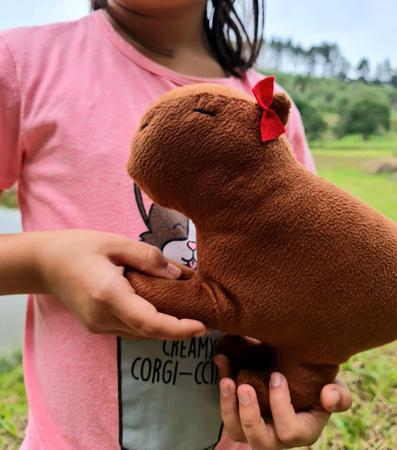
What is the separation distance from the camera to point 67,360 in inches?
18.2

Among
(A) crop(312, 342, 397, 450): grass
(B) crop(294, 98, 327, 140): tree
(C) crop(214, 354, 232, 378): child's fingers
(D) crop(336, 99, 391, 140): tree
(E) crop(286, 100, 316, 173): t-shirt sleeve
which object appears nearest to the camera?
(C) crop(214, 354, 232, 378): child's fingers

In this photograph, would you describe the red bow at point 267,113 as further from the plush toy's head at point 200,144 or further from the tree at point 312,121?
the tree at point 312,121

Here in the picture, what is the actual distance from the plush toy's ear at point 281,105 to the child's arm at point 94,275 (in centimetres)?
14

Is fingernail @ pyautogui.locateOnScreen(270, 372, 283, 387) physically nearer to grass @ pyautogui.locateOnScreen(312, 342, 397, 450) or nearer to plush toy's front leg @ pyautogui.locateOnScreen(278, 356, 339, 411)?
plush toy's front leg @ pyautogui.locateOnScreen(278, 356, 339, 411)

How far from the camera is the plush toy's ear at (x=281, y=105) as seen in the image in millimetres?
332

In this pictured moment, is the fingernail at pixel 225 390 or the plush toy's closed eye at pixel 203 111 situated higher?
the plush toy's closed eye at pixel 203 111

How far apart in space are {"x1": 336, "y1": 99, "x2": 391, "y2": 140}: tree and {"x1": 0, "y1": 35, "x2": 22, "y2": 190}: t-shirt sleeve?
4.13ft

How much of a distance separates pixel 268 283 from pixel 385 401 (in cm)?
84

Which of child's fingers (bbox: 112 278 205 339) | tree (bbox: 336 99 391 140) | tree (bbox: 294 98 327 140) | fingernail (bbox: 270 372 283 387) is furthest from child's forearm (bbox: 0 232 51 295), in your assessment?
tree (bbox: 336 99 391 140)

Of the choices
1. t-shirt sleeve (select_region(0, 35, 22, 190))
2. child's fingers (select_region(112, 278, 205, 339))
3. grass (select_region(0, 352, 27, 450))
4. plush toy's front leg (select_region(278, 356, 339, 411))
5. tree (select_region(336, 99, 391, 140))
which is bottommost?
grass (select_region(0, 352, 27, 450))

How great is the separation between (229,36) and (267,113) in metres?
0.41

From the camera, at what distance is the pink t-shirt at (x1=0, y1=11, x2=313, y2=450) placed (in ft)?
1.49

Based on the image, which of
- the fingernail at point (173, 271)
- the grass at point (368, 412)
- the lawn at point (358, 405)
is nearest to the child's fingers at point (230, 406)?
the fingernail at point (173, 271)

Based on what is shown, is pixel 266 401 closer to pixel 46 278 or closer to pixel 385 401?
pixel 46 278
